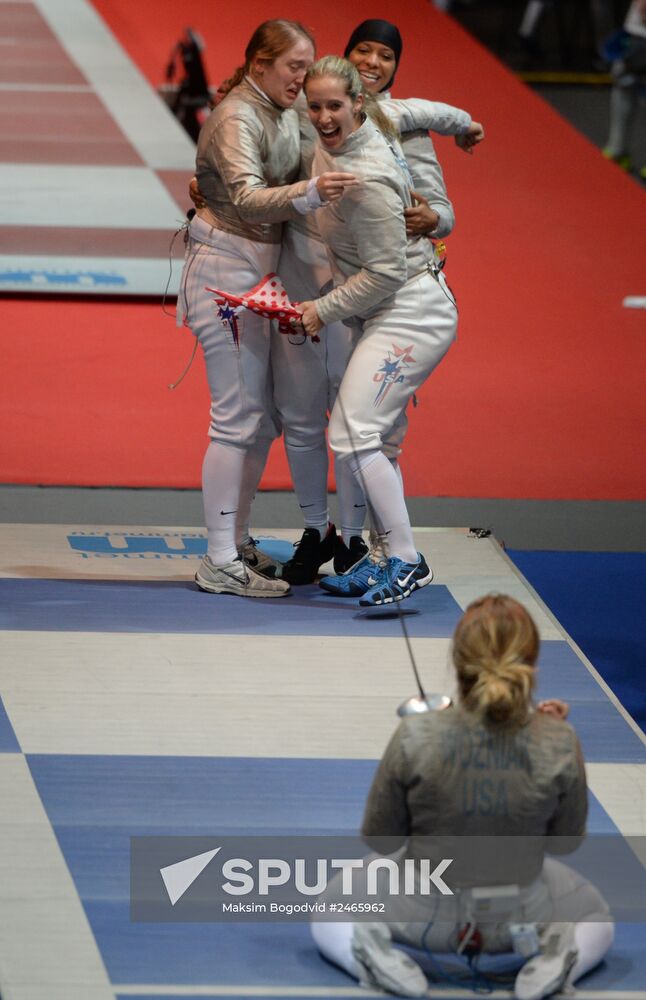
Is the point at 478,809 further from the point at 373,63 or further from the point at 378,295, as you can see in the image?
the point at 373,63

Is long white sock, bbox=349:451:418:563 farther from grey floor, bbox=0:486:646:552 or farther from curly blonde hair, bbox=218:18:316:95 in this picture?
curly blonde hair, bbox=218:18:316:95

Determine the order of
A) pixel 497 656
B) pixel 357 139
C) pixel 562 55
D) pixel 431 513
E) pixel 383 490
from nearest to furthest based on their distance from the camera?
1. pixel 497 656
2. pixel 357 139
3. pixel 383 490
4. pixel 431 513
5. pixel 562 55

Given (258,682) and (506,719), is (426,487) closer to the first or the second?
(258,682)

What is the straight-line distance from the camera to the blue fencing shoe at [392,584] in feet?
16.6

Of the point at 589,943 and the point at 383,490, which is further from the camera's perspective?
the point at 383,490

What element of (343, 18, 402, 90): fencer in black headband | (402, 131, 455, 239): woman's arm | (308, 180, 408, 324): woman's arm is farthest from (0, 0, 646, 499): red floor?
→ (343, 18, 402, 90): fencer in black headband

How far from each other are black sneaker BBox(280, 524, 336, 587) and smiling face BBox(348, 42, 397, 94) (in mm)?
1518

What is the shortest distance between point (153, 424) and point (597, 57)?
452 inches

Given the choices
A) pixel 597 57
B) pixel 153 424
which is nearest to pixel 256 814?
pixel 153 424

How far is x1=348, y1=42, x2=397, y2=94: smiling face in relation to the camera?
16.0 ft

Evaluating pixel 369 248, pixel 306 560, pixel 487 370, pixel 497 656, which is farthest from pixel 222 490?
pixel 487 370

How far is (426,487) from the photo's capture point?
6.32 metres

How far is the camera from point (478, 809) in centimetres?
294

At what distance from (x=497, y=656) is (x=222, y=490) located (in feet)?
7.61
